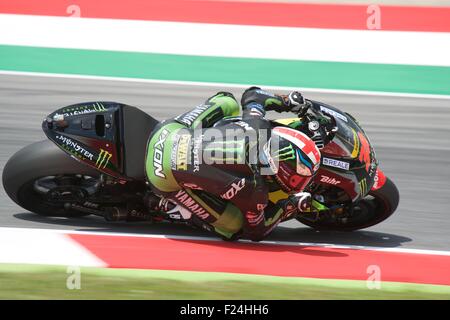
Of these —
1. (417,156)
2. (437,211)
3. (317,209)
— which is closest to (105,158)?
(317,209)

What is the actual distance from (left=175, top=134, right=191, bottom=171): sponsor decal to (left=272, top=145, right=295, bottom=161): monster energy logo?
0.66m

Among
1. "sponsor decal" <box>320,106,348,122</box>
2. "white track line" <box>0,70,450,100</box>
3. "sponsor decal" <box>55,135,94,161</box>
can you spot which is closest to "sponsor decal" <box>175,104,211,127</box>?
"sponsor decal" <box>55,135,94,161</box>

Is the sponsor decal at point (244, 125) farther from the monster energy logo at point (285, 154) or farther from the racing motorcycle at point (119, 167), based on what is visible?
the monster energy logo at point (285, 154)

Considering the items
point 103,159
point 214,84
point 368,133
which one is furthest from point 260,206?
point 214,84

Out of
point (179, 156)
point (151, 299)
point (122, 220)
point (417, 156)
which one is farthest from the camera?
point (417, 156)

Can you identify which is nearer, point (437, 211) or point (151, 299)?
point (151, 299)

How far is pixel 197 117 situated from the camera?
24.3 ft

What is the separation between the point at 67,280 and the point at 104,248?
0.71 m

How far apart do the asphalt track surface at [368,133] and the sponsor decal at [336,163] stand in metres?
0.78

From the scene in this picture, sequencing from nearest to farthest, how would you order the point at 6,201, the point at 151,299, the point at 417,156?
the point at 151,299, the point at 6,201, the point at 417,156

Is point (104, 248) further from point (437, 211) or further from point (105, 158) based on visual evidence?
point (437, 211)

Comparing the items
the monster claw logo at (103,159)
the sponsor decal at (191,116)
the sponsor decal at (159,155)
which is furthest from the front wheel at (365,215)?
the monster claw logo at (103,159)

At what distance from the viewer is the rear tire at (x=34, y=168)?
7.45 metres

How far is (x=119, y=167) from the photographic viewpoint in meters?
7.37
